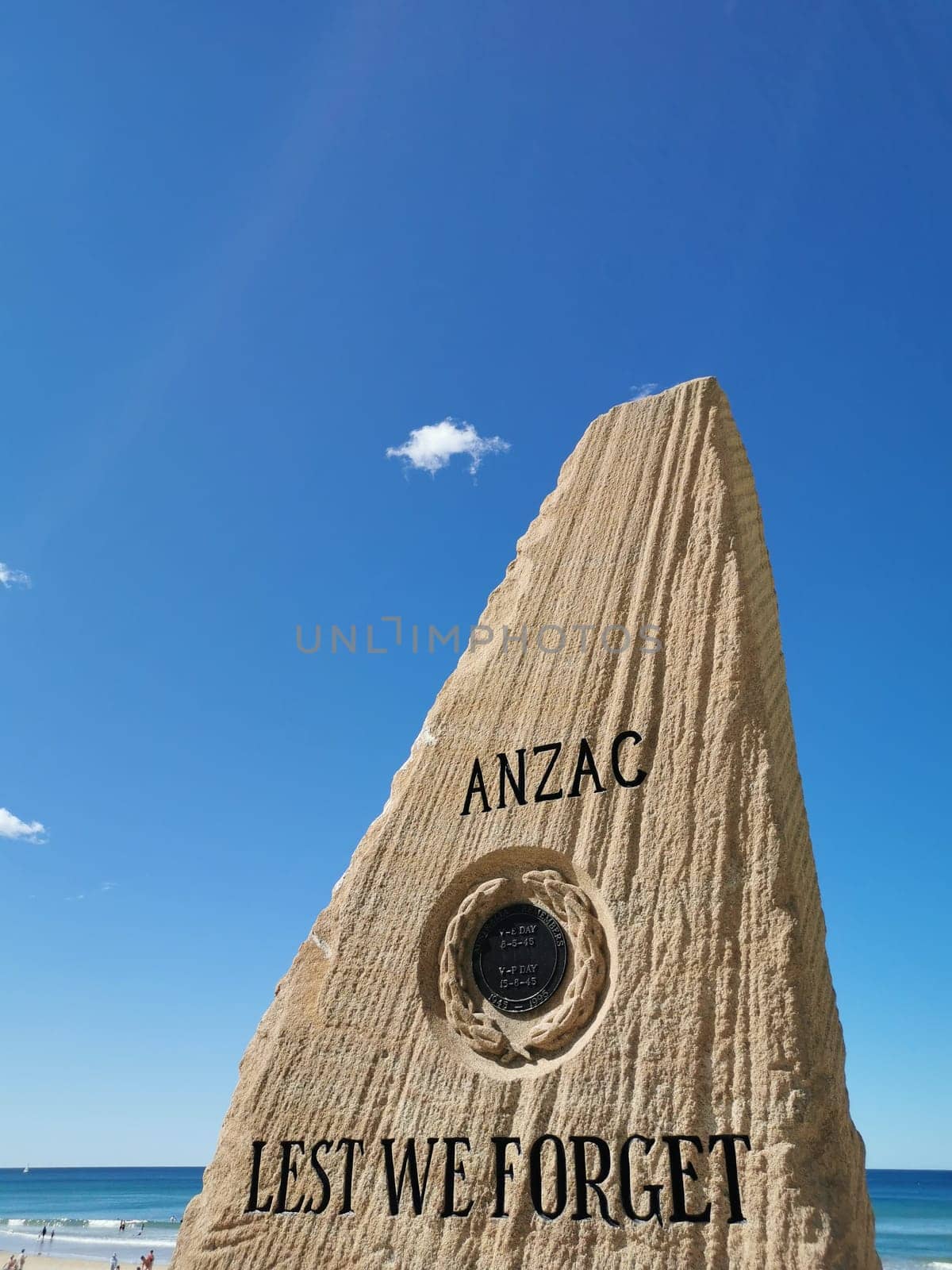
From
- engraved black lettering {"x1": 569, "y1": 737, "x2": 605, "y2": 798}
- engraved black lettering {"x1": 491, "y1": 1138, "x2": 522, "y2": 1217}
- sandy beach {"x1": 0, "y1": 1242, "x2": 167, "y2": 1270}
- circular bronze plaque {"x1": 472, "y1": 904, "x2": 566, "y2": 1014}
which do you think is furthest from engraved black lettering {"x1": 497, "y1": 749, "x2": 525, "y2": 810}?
sandy beach {"x1": 0, "y1": 1242, "x2": 167, "y2": 1270}

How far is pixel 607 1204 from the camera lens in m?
3.54

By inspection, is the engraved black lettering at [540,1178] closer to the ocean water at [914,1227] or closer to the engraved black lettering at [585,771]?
the engraved black lettering at [585,771]

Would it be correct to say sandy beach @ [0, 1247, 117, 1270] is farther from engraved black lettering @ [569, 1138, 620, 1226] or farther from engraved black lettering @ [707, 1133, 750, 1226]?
engraved black lettering @ [707, 1133, 750, 1226]

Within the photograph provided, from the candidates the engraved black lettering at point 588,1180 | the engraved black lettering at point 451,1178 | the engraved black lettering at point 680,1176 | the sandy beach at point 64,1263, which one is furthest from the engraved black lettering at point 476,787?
the sandy beach at point 64,1263

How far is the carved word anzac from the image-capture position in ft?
14.8

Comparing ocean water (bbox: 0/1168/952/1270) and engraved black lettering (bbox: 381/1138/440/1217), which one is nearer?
engraved black lettering (bbox: 381/1138/440/1217)

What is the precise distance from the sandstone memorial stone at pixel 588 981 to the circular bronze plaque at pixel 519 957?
0.04ft

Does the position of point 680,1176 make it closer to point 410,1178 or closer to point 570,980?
point 570,980

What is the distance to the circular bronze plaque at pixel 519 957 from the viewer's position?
165 inches

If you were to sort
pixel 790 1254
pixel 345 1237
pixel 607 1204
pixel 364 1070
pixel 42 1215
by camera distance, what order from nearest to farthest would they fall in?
pixel 790 1254 → pixel 607 1204 → pixel 345 1237 → pixel 364 1070 → pixel 42 1215

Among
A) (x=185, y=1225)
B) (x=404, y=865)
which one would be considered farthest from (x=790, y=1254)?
(x=185, y=1225)

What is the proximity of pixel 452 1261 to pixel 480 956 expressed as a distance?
122cm

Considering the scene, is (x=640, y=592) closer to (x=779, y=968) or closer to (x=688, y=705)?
(x=688, y=705)

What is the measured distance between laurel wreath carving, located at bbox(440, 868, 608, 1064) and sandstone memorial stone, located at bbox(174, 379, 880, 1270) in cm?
1
